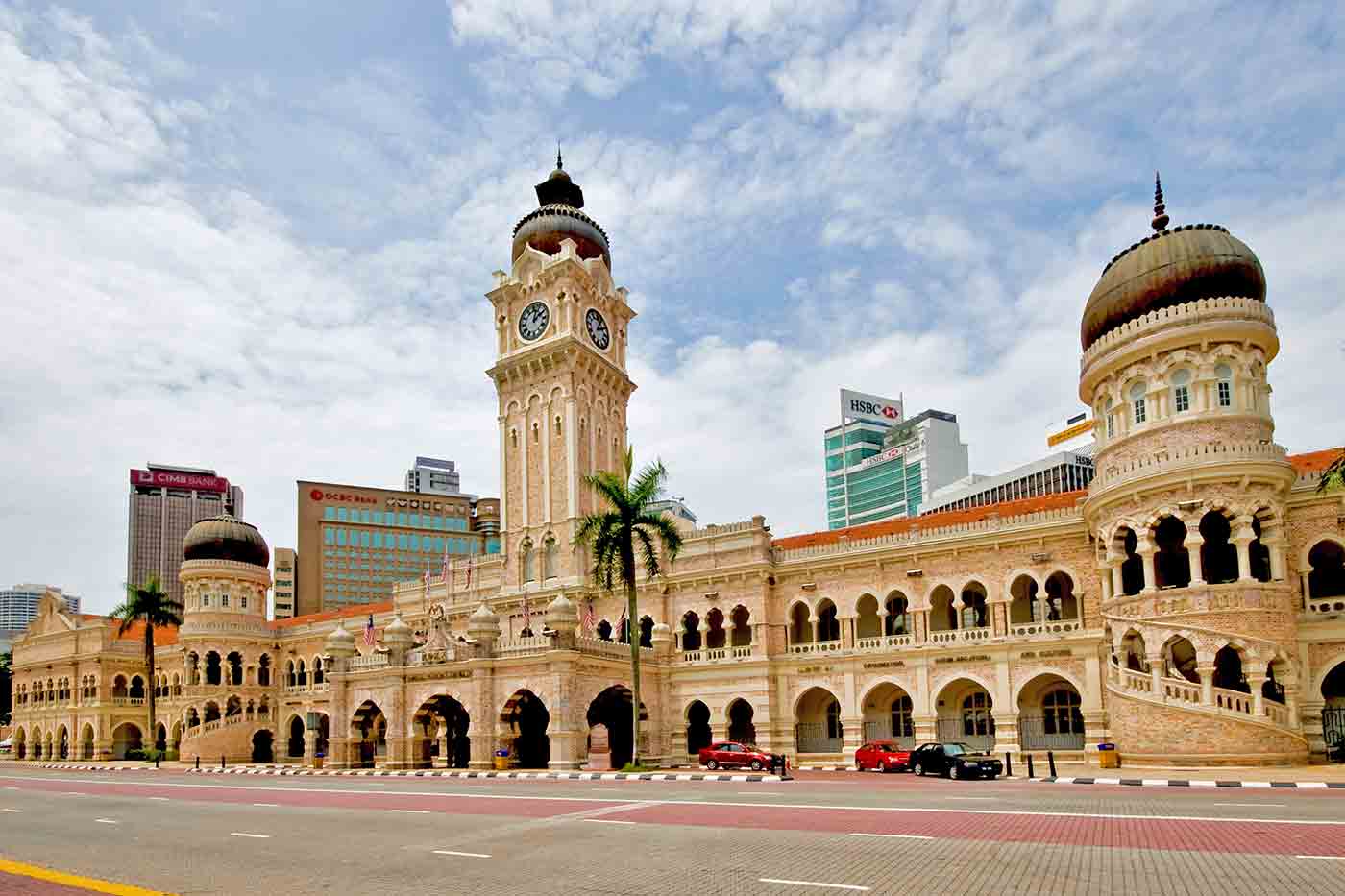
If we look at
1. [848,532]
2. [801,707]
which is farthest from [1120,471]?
[801,707]

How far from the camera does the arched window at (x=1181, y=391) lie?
109 ft

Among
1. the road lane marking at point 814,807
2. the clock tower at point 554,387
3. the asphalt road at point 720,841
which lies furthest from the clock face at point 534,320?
the asphalt road at point 720,841

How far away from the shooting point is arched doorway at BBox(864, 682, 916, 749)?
135ft

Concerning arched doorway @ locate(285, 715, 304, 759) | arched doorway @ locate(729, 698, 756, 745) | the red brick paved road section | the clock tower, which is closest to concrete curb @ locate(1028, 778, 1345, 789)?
the red brick paved road section

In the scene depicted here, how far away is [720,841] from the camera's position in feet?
48.8

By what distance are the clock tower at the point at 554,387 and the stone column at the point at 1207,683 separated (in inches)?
1079

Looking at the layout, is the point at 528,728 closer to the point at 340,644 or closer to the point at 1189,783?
the point at 340,644

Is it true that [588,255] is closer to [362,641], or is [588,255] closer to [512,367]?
[512,367]

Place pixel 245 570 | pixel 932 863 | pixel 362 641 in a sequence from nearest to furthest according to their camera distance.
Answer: pixel 932 863
pixel 362 641
pixel 245 570

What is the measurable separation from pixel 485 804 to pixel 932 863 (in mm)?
12253

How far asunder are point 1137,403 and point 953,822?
22804 millimetres

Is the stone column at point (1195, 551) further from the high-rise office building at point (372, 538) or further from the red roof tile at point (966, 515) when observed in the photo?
the high-rise office building at point (372, 538)

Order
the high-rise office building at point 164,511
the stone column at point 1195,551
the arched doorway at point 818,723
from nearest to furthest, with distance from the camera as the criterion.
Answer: the stone column at point 1195,551
the arched doorway at point 818,723
the high-rise office building at point 164,511

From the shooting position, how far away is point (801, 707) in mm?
43469
